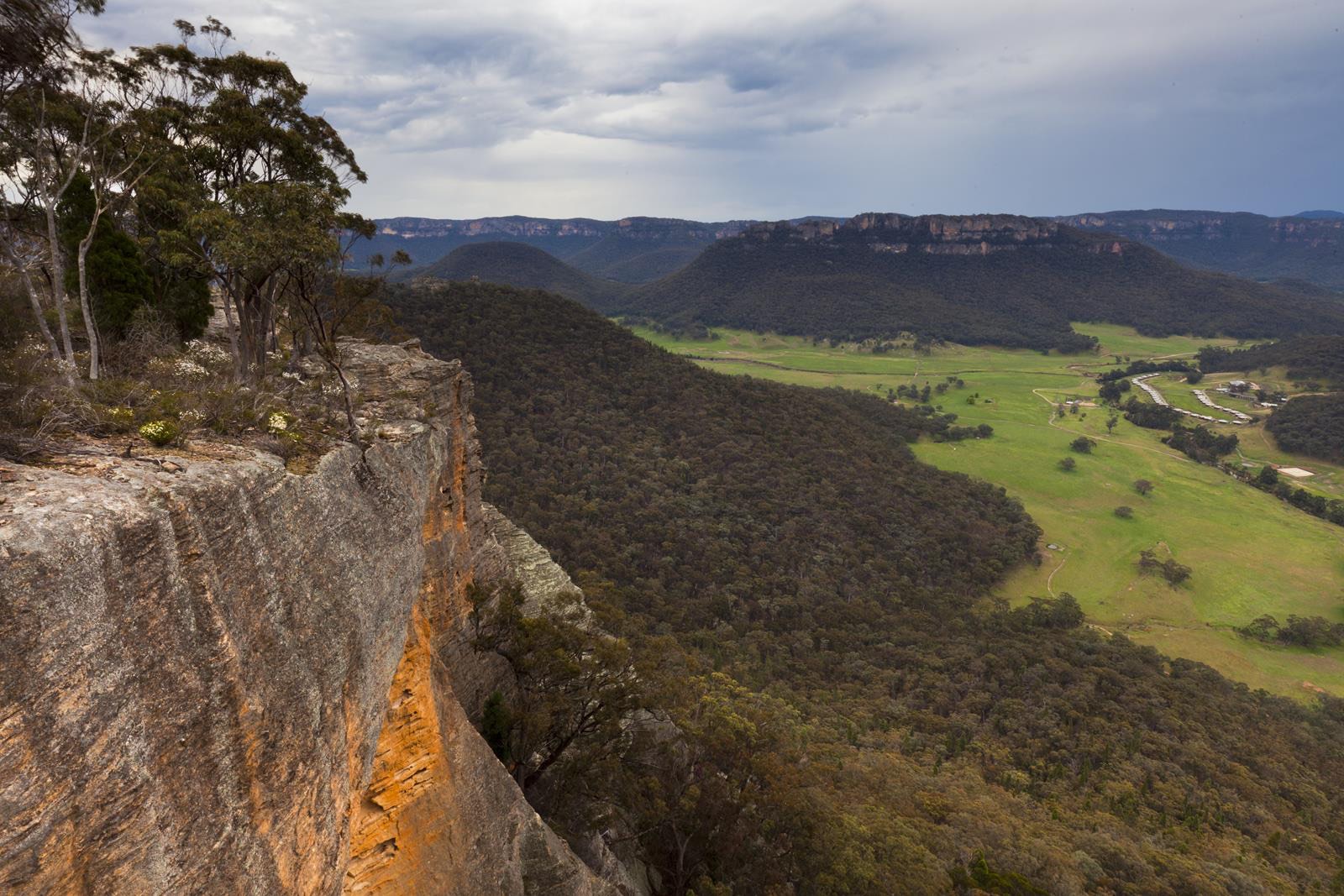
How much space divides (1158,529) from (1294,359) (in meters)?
105

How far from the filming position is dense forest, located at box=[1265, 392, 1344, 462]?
318 feet

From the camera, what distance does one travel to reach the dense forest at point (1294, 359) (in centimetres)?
12638

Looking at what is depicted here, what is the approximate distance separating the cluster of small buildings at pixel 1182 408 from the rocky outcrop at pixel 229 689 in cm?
14865

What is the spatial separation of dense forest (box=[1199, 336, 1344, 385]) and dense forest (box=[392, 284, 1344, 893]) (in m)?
108

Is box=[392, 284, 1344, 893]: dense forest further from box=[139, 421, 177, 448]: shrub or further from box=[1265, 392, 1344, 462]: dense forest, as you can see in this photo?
box=[1265, 392, 1344, 462]: dense forest

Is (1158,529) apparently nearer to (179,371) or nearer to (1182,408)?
(1182,408)

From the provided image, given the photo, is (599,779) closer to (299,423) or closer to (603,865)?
(603,865)

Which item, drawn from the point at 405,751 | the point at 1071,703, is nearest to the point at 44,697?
the point at 405,751

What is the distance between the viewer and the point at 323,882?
340 inches

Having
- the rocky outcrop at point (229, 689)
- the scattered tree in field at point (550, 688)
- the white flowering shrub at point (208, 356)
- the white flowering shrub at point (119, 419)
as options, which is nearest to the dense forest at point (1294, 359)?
the scattered tree in field at point (550, 688)

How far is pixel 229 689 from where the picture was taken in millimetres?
6750

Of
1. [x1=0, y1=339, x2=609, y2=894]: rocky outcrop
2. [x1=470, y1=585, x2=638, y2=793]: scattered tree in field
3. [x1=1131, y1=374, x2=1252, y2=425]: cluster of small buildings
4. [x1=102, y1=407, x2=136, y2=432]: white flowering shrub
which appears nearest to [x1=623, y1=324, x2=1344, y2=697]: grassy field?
[x1=1131, y1=374, x2=1252, y2=425]: cluster of small buildings

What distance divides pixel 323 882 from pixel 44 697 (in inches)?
222

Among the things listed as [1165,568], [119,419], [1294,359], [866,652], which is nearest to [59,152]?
[119,419]
